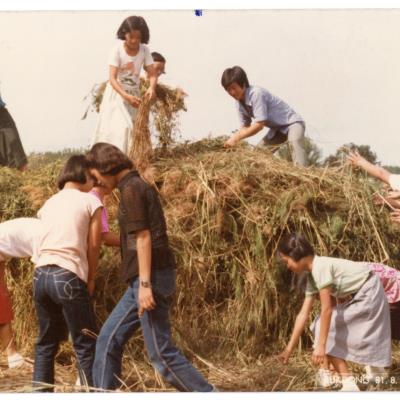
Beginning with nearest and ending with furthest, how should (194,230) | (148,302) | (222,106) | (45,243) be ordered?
(148,302)
(45,243)
(194,230)
(222,106)

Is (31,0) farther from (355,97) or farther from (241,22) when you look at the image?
(355,97)

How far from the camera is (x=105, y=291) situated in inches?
187

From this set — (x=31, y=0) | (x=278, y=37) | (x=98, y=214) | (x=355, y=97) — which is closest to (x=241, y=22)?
(x=278, y=37)

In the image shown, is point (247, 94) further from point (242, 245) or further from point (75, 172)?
point (75, 172)

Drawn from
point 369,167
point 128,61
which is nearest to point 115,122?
point 128,61

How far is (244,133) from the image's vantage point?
5324mm

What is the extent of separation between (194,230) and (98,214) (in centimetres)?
91

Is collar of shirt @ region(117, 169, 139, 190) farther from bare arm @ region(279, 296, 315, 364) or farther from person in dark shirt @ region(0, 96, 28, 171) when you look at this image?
person in dark shirt @ region(0, 96, 28, 171)

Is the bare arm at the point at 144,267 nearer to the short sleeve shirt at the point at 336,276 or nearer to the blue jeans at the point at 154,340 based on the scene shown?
the blue jeans at the point at 154,340

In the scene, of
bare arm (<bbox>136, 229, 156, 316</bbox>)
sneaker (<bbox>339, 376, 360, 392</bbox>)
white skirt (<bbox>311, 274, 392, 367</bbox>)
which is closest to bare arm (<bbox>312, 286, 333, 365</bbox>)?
white skirt (<bbox>311, 274, 392, 367</bbox>)

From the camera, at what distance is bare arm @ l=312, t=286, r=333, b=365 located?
424 centimetres

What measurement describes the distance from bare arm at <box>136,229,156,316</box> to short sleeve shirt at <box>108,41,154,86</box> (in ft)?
6.40

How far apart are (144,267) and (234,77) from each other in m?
1.96
